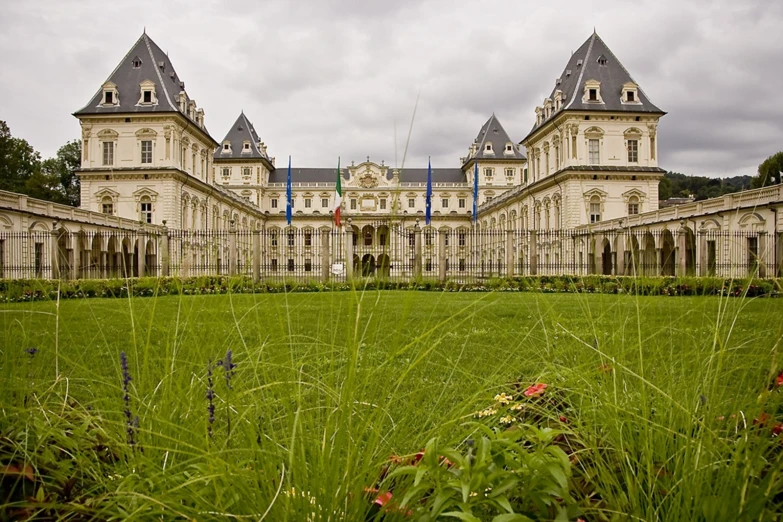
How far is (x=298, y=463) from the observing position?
53.4 inches

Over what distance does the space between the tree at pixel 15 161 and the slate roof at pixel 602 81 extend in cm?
3700

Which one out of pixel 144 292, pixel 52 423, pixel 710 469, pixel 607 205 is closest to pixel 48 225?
pixel 144 292

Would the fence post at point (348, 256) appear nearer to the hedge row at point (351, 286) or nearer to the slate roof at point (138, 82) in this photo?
the hedge row at point (351, 286)

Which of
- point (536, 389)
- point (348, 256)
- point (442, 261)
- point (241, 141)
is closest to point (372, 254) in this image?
point (442, 261)

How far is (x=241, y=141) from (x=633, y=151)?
125 ft

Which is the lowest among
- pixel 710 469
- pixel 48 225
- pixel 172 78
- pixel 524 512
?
pixel 524 512

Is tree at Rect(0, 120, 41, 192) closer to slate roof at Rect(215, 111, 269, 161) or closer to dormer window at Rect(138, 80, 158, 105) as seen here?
dormer window at Rect(138, 80, 158, 105)

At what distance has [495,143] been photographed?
5622 centimetres

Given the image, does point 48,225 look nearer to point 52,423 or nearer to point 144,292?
point 144,292

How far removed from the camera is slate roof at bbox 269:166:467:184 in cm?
5938

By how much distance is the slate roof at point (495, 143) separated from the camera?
55.7 meters

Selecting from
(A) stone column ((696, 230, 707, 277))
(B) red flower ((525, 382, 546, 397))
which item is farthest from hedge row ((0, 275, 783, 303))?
(A) stone column ((696, 230, 707, 277))

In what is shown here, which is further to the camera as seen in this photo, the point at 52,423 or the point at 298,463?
the point at 52,423

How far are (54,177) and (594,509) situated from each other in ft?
164
